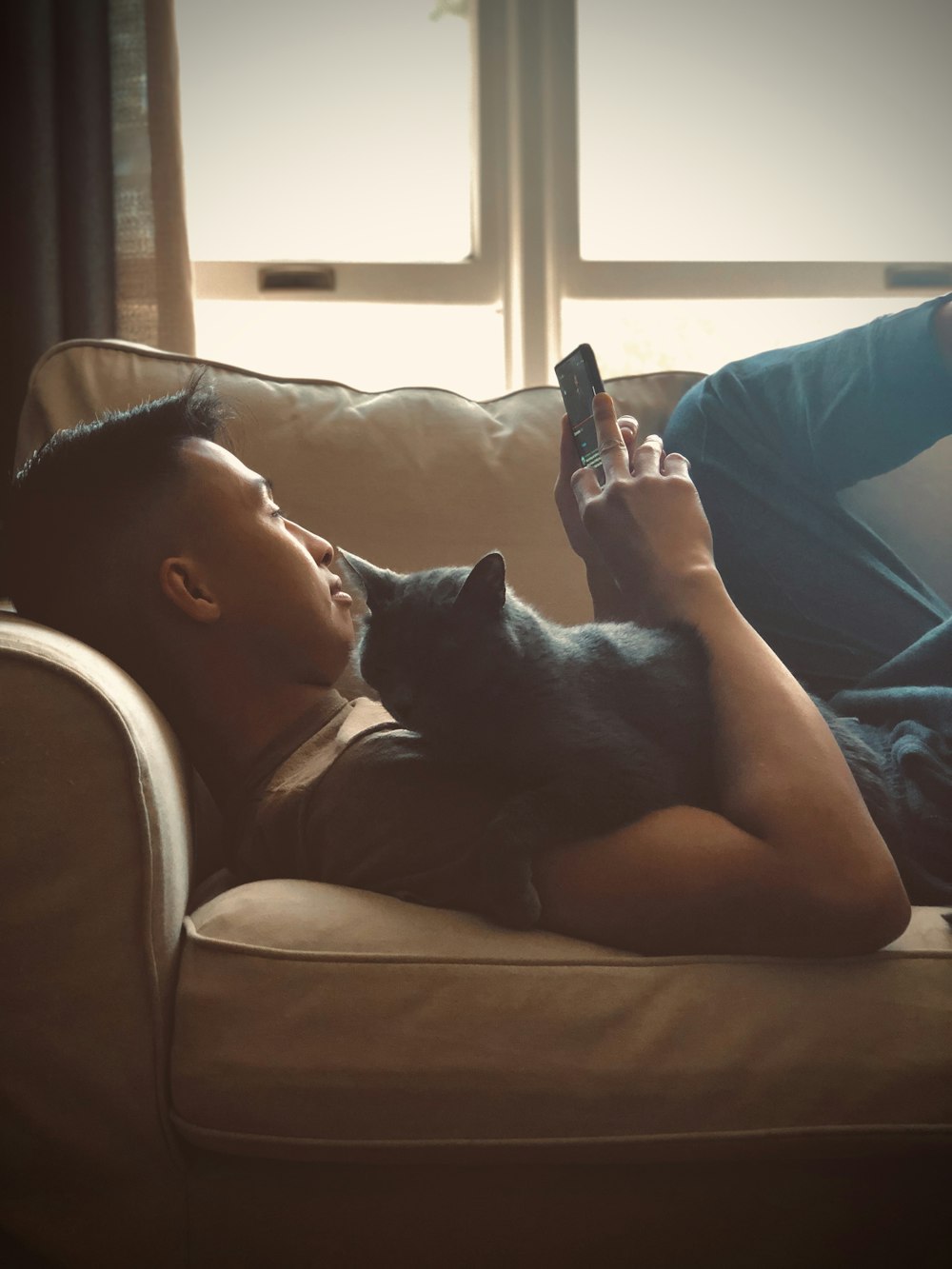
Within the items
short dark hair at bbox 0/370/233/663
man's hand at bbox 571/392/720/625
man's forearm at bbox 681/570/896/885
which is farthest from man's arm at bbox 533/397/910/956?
short dark hair at bbox 0/370/233/663

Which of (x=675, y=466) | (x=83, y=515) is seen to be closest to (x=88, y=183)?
(x=83, y=515)

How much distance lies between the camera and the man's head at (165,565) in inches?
37.7

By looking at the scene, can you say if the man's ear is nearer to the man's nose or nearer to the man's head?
the man's head

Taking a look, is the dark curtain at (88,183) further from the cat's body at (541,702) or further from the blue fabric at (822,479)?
the cat's body at (541,702)

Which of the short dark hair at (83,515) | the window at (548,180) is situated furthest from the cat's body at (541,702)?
the window at (548,180)

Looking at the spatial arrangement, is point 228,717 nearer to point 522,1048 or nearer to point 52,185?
point 522,1048

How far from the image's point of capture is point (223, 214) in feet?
7.36

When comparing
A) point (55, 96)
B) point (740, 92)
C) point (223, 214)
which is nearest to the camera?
point (55, 96)

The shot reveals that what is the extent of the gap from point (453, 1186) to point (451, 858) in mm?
245

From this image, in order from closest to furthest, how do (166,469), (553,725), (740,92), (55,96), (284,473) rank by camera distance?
1. (553,725)
2. (166,469)
3. (284,473)
4. (55,96)
5. (740,92)

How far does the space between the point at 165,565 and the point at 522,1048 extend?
1.80 feet

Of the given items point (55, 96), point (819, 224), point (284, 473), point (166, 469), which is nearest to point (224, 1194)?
point (166, 469)

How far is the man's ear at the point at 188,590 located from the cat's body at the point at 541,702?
148mm

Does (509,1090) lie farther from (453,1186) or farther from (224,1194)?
(224,1194)
